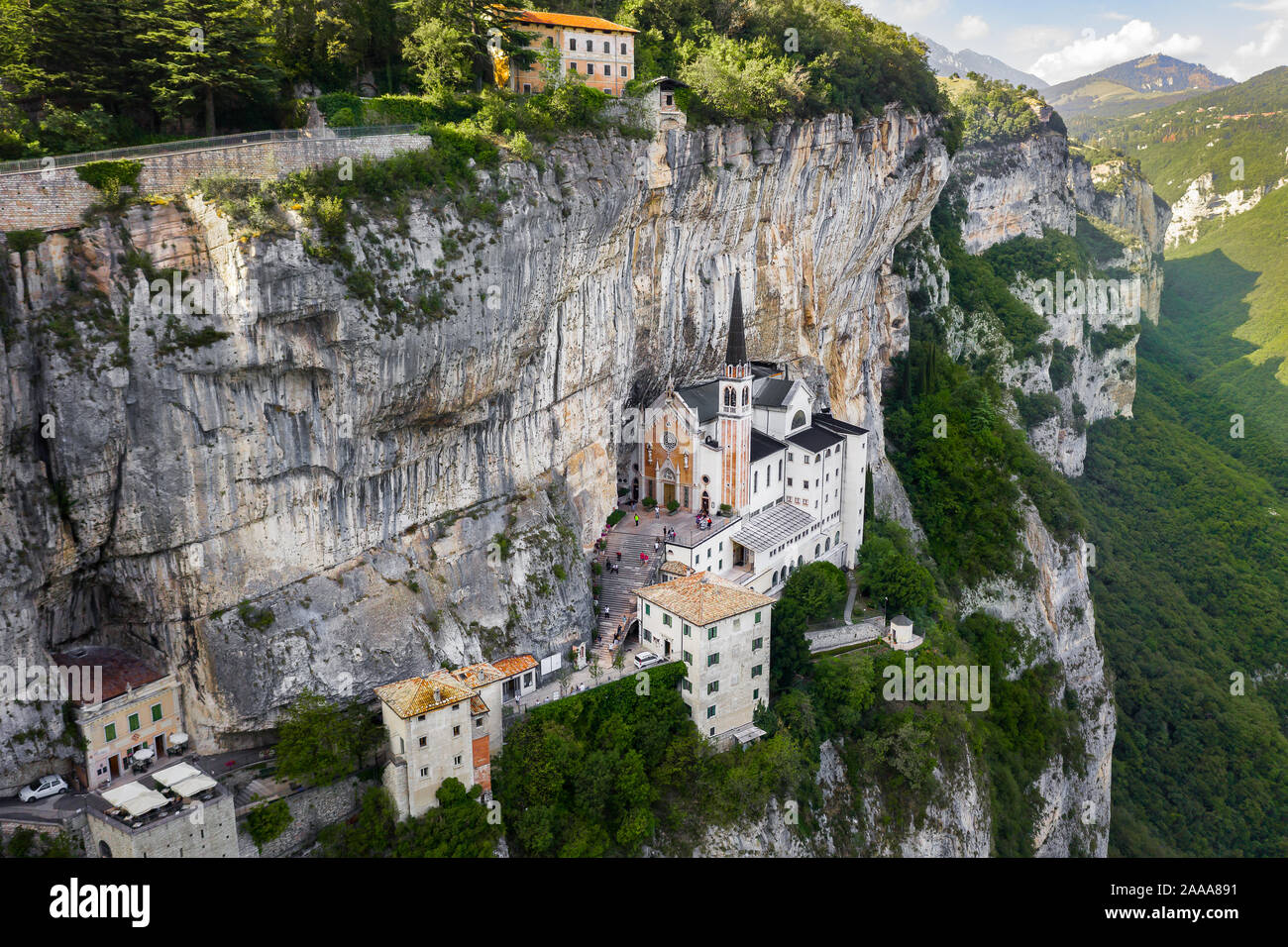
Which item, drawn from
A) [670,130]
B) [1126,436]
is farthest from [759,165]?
[1126,436]

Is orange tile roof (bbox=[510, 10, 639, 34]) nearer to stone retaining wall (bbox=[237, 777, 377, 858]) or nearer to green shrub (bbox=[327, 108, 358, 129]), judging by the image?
green shrub (bbox=[327, 108, 358, 129])

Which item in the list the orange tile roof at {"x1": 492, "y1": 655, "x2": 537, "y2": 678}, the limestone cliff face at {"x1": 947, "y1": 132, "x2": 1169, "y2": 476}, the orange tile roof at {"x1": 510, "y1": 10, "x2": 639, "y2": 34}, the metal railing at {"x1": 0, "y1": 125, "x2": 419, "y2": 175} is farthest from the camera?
the limestone cliff face at {"x1": 947, "y1": 132, "x2": 1169, "y2": 476}

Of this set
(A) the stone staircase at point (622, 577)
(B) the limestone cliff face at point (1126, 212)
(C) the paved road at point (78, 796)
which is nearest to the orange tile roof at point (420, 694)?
(C) the paved road at point (78, 796)

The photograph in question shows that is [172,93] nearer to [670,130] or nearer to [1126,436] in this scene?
[670,130]

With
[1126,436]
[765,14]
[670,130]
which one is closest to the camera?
[670,130]

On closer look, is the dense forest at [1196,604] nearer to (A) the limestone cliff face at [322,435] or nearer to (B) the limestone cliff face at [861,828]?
(B) the limestone cliff face at [861,828]

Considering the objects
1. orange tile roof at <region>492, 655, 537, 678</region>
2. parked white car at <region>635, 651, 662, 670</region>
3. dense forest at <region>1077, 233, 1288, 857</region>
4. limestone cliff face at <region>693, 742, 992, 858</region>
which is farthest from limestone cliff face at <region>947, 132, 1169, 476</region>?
orange tile roof at <region>492, 655, 537, 678</region>

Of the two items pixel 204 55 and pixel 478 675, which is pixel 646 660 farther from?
pixel 204 55
